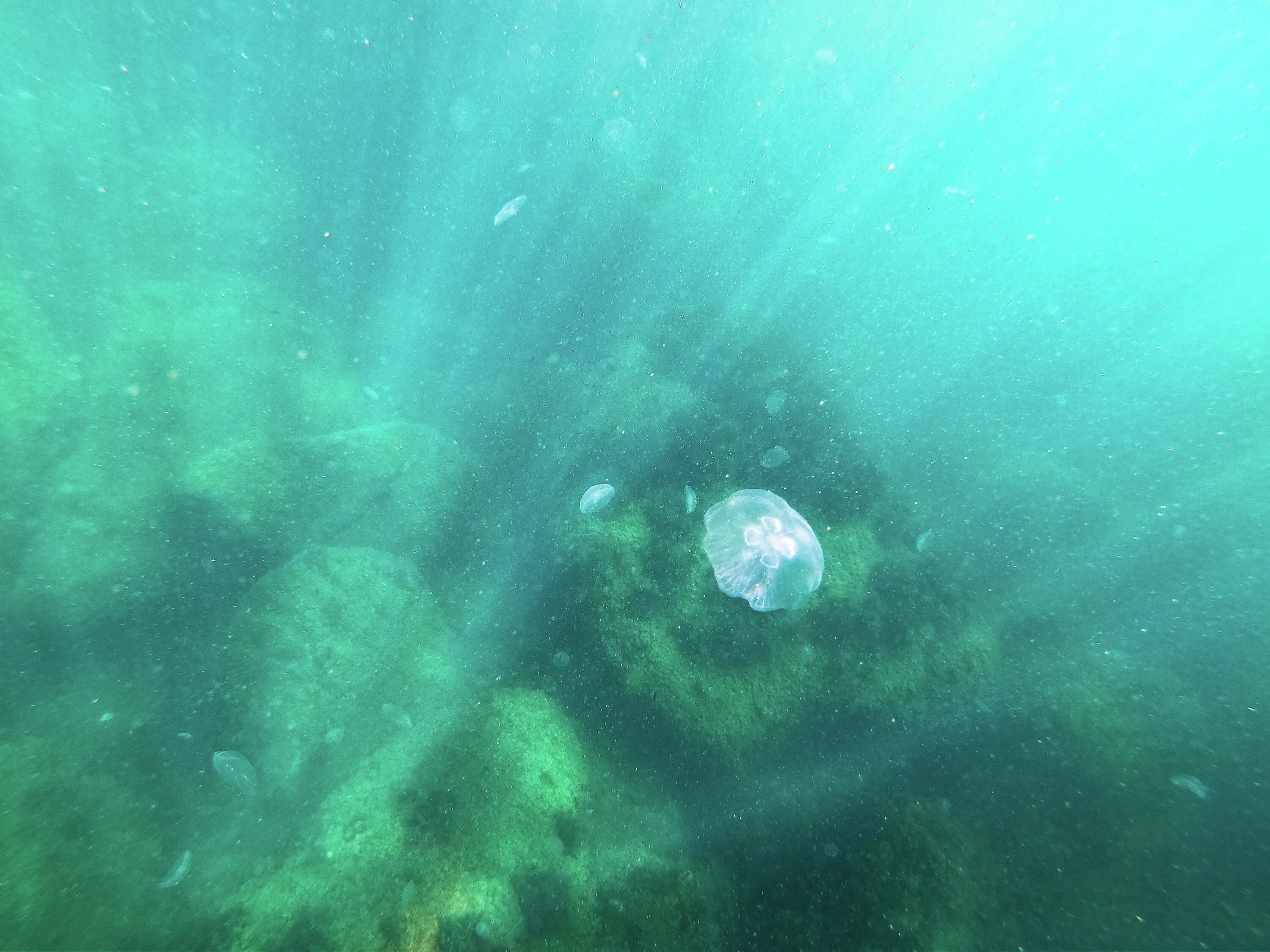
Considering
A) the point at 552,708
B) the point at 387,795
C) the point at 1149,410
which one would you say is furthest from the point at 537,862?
the point at 1149,410

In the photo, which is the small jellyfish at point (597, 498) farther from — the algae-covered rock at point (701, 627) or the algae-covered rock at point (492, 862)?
the algae-covered rock at point (492, 862)

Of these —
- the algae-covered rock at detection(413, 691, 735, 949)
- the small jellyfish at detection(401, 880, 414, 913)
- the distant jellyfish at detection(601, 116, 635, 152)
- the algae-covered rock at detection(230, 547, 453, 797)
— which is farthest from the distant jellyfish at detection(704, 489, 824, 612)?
the distant jellyfish at detection(601, 116, 635, 152)

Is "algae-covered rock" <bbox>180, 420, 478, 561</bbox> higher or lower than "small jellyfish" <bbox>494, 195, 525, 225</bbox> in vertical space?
lower

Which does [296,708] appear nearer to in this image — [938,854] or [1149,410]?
[938,854]

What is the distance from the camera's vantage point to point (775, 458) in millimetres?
5066

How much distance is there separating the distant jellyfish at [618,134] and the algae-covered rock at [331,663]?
616cm

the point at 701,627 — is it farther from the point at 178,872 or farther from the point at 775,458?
the point at 178,872

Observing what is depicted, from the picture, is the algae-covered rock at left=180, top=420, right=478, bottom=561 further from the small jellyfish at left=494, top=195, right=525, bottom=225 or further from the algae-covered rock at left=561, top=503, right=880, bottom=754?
the small jellyfish at left=494, top=195, right=525, bottom=225

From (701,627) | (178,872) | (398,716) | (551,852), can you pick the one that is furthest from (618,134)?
(178,872)

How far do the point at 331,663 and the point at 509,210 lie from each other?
591 centimetres

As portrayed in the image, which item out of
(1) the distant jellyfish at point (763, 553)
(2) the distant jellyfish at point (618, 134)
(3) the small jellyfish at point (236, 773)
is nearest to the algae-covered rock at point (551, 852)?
(3) the small jellyfish at point (236, 773)

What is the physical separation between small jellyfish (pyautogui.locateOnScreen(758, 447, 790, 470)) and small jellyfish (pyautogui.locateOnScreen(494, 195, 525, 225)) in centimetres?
477

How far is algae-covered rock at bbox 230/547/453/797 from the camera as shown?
399 centimetres

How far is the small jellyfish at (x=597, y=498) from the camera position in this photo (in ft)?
16.1
